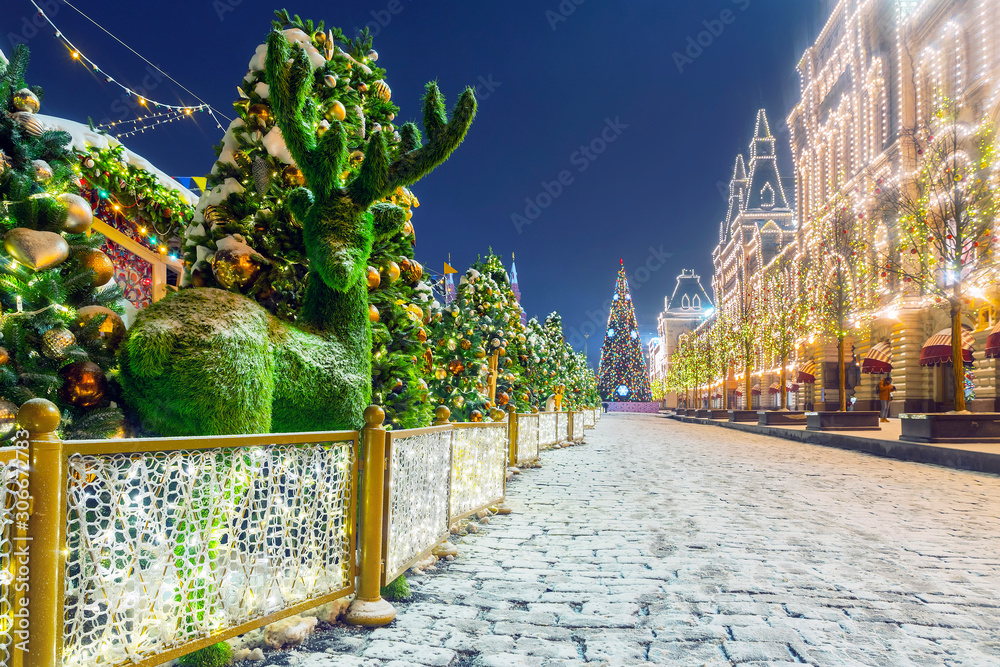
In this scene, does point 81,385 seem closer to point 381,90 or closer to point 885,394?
point 381,90

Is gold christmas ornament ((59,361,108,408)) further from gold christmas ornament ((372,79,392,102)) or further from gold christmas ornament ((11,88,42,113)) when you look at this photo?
gold christmas ornament ((372,79,392,102))

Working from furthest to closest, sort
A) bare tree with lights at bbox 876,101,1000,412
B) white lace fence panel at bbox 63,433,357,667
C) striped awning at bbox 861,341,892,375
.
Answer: striped awning at bbox 861,341,892,375 < bare tree with lights at bbox 876,101,1000,412 < white lace fence panel at bbox 63,433,357,667

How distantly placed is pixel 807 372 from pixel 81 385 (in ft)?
154

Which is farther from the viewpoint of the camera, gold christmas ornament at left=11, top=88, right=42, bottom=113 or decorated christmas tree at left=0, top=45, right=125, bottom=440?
gold christmas ornament at left=11, top=88, right=42, bottom=113

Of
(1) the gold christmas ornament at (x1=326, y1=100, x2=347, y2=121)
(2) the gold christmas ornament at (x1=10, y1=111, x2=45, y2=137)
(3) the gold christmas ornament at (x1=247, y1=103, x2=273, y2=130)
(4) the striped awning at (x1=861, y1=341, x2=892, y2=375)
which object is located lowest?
(4) the striped awning at (x1=861, y1=341, x2=892, y2=375)

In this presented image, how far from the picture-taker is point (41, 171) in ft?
11.6

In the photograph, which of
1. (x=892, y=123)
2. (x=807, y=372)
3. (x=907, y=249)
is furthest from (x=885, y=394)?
(x=892, y=123)

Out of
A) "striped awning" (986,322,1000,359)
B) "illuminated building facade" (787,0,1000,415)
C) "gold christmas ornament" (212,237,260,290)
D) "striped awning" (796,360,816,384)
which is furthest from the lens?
"striped awning" (796,360,816,384)

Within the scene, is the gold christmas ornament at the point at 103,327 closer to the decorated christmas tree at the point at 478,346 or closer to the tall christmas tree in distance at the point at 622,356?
the decorated christmas tree at the point at 478,346

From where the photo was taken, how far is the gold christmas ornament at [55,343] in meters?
3.30

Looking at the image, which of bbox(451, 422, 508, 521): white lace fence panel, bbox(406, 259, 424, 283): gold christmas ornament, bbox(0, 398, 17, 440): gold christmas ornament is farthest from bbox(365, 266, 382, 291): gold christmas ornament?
bbox(0, 398, 17, 440): gold christmas ornament

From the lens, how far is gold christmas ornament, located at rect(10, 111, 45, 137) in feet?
11.5

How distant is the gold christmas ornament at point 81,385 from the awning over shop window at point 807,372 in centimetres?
4444

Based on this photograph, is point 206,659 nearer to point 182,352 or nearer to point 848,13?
point 182,352
